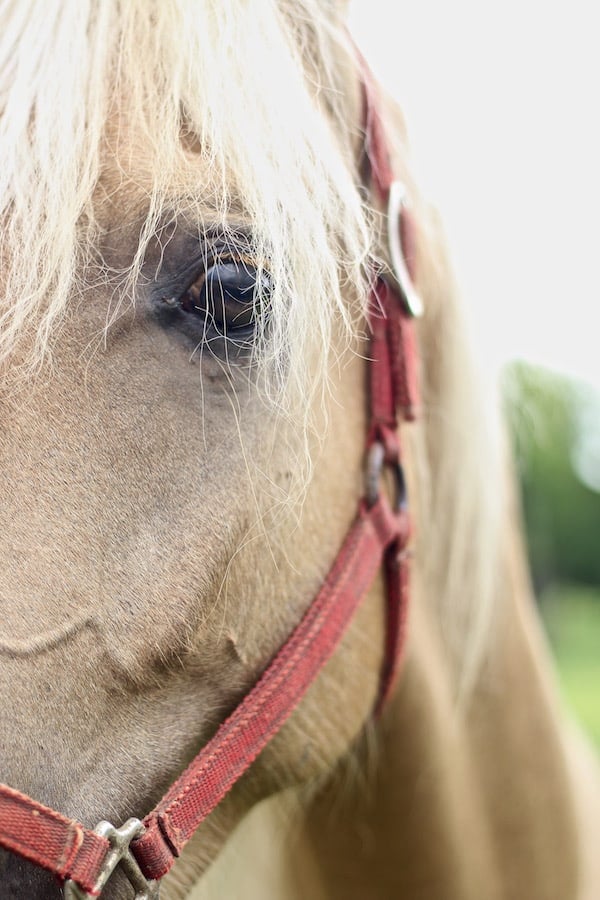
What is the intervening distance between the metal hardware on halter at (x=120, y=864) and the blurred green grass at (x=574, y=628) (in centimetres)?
695

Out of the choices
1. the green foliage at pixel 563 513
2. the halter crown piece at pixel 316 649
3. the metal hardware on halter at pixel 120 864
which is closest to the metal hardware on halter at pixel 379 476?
the halter crown piece at pixel 316 649

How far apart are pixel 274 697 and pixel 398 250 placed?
1.73ft

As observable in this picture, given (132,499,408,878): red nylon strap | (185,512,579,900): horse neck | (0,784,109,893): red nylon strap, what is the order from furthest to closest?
1. (185,512,579,900): horse neck
2. (132,499,408,878): red nylon strap
3. (0,784,109,893): red nylon strap

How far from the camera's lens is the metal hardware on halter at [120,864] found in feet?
2.27

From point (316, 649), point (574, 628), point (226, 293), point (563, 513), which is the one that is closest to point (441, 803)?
point (316, 649)

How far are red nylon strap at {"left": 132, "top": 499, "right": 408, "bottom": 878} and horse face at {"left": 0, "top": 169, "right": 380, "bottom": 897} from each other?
2 centimetres

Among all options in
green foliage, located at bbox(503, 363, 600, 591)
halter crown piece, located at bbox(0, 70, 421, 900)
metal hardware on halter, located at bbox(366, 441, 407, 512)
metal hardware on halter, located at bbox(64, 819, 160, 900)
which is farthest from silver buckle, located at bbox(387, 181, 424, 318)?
green foliage, located at bbox(503, 363, 600, 591)

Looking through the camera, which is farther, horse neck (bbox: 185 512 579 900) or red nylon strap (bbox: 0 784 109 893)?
horse neck (bbox: 185 512 579 900)

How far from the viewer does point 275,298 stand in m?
0.79

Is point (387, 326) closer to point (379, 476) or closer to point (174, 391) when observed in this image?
point (379, 476)

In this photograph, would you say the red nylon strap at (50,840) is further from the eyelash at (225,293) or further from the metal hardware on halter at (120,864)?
the eyelash at (225,293)

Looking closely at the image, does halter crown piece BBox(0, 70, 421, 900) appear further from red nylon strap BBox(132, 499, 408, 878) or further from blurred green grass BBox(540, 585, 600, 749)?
blurred green grass BBox(540, 585, 600, 749)

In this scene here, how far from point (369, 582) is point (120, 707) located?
1.10ft

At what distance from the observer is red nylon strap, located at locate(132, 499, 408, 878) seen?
762 mm
